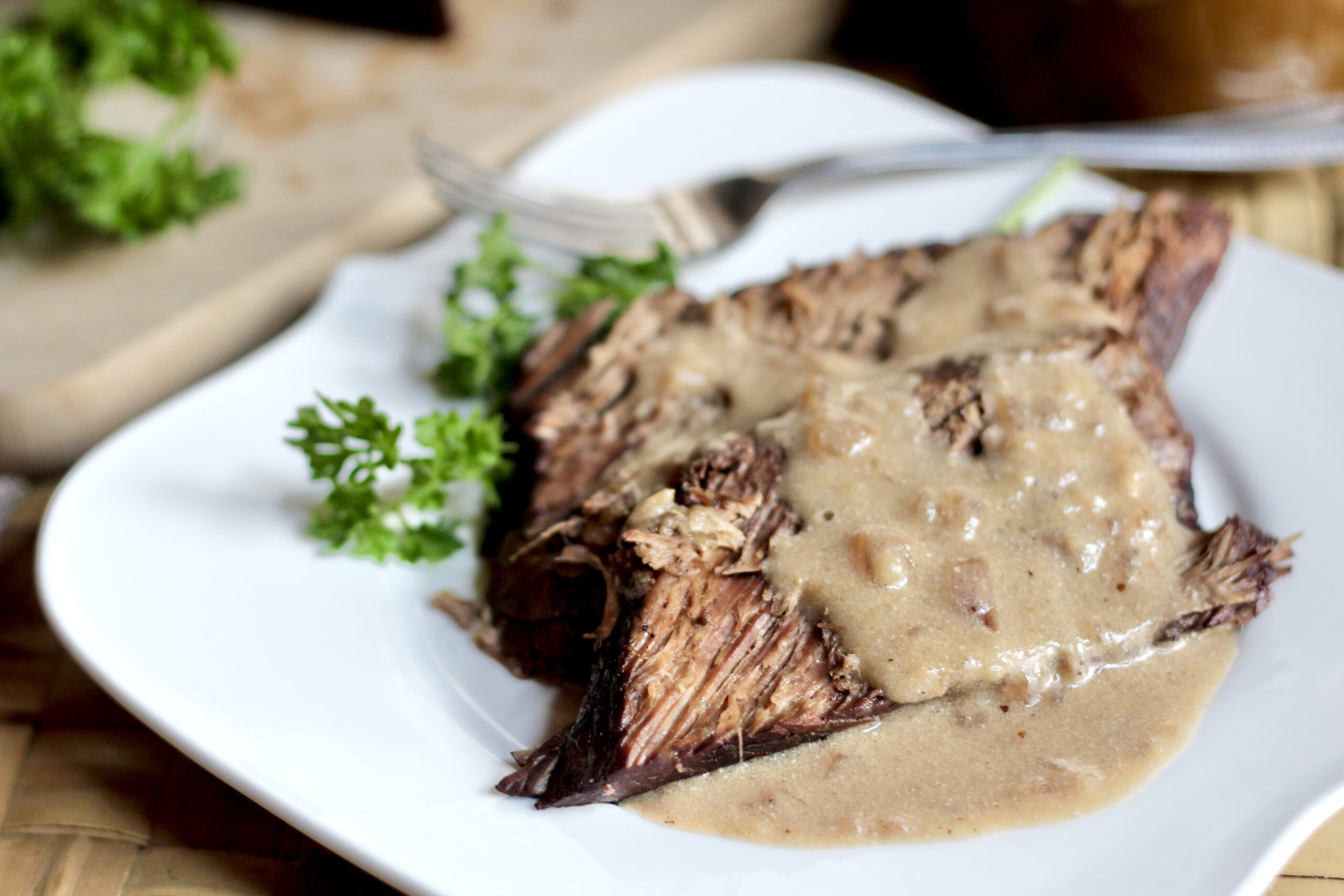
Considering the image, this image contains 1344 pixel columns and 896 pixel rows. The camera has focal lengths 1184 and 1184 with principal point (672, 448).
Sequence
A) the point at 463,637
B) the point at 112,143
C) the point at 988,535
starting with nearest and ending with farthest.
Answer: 1. the point at 988,535
2. the point at 463,637
3. the point at 112,143

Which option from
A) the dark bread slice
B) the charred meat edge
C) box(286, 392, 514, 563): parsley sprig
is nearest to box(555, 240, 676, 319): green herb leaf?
the charred meat edge

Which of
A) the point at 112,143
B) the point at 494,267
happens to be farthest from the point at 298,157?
the point at 494,267

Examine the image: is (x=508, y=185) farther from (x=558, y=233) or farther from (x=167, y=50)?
(x=167, y=50)

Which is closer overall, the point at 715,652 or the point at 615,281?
the point at 715,652

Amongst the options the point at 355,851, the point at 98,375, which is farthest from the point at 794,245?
the point at 355,851

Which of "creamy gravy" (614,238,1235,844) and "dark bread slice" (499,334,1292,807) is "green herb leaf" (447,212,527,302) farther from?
"dark bread slice" (499,334,1292,807)

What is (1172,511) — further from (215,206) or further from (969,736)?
(215,206)

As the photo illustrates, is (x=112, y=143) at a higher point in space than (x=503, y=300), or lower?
lower
